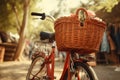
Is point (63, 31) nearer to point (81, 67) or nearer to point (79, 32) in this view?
point (79, 32)

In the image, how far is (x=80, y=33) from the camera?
3.52 metres

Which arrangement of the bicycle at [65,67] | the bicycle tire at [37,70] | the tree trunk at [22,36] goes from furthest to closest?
the tree trunk at [22,36], the bicycle tire at [37,70], the bicycle at [65,67]

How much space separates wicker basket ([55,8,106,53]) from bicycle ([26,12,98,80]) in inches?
7.9

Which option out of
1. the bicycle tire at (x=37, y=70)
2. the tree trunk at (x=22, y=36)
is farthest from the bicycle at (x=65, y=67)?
the tree trunk at (x=22, y=36)

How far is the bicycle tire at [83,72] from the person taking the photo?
342 centimetres

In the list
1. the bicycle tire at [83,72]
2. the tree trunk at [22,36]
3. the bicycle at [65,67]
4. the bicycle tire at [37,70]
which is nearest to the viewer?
the bicycle tire at [83,72]

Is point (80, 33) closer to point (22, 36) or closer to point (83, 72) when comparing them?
point (83, 72)

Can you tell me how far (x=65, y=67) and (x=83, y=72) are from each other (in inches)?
14.2

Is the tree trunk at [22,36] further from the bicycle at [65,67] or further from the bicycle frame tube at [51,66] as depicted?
the bicycle frame tube at [51,66]

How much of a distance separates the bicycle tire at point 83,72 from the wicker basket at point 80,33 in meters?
0.22

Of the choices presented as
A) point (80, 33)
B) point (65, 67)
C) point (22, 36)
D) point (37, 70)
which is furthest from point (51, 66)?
point (22, 36)

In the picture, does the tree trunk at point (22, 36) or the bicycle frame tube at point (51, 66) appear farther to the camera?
the tree trunk at point (22, 36)

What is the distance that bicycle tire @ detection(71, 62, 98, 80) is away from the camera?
11.2 ft

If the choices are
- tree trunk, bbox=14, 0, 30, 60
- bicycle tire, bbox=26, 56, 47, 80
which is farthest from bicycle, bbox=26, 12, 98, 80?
tree trunk, bbox=14, 0, 30, 60
